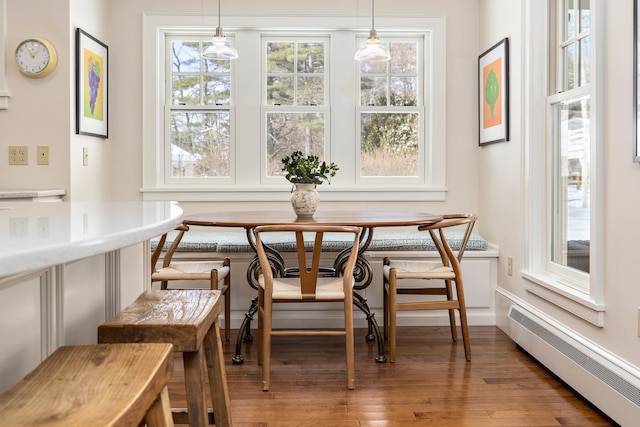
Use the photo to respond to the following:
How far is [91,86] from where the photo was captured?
3.66 m

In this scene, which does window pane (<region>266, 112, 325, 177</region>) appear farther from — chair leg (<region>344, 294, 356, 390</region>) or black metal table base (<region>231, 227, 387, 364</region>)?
chair leg (<region>344, 294, 356, 390</region>)

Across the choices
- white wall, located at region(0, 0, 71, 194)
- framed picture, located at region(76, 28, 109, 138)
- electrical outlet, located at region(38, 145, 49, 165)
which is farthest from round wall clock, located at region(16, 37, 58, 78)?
electrical outlet, located at region(38, 145, 49, 165)

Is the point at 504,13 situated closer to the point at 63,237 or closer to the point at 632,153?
the point at 632,153

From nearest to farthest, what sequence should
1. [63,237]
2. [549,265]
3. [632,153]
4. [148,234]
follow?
[63,237], [148,234], [632,153], [549,265]

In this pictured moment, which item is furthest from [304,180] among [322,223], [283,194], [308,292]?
[283,194]

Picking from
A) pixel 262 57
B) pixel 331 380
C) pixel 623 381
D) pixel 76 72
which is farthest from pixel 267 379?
pixel 262 57

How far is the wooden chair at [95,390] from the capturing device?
2.59 feet

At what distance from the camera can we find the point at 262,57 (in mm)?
4176

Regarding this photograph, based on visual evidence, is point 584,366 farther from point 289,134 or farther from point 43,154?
point 43,154

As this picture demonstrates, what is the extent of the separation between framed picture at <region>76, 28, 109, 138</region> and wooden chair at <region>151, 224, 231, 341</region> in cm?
98

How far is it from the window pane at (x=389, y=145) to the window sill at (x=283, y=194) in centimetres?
17

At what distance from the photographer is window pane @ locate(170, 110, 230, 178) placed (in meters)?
4.18

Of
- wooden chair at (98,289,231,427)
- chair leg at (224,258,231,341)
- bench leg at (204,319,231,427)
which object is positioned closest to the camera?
wooden chair at (98,289,231,427)

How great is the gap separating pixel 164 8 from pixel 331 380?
9.51 ft
